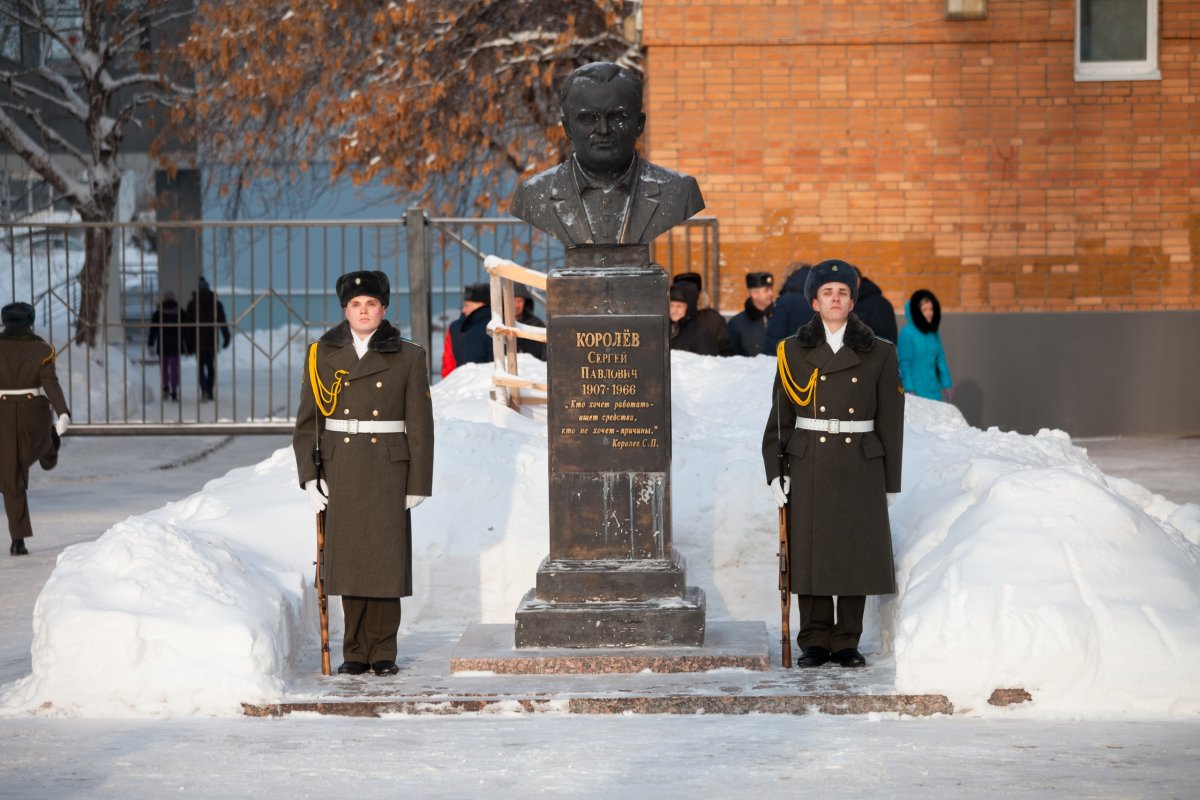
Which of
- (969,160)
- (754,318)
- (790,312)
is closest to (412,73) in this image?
(969,160)

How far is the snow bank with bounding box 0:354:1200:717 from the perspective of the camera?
Answer: 650cm

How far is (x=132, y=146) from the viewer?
30.0 m

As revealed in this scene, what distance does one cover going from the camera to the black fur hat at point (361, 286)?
7129mm

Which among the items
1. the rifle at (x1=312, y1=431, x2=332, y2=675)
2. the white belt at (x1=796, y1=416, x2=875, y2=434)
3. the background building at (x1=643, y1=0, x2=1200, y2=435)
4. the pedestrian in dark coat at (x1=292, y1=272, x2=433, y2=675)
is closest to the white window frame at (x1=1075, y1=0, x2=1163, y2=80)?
the background building at (x1=643, y1=0, x2=1200, y2=435)

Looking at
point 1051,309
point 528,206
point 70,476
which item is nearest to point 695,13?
point 1051,309

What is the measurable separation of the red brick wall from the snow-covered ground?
7.66 m

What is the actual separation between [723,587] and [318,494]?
8.63 ft

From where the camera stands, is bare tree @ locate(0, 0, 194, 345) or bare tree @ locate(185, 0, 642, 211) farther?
bare tree @ locate(0, 0, 194, 345)

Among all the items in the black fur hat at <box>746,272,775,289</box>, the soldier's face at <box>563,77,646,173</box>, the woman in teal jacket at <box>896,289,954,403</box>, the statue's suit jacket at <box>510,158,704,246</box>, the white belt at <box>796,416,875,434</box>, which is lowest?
the white belt at <box>796,416,875,434</box>

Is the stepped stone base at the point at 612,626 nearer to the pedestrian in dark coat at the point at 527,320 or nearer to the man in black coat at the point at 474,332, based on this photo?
the pedestrian in dark coat at the point at 527,320

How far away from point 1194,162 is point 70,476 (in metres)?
11.1

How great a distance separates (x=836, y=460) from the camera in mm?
7148

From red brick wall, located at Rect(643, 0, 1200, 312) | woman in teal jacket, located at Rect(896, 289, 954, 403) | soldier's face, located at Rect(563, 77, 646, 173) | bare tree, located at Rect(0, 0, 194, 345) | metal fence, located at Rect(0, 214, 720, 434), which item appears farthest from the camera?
bare tree, located at Rect(0, 0, 194, 345)

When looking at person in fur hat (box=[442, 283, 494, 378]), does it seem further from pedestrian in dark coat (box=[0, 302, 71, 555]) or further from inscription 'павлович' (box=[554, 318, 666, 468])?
inscription 'павлович' (box=[554, 318, 666, 468])
